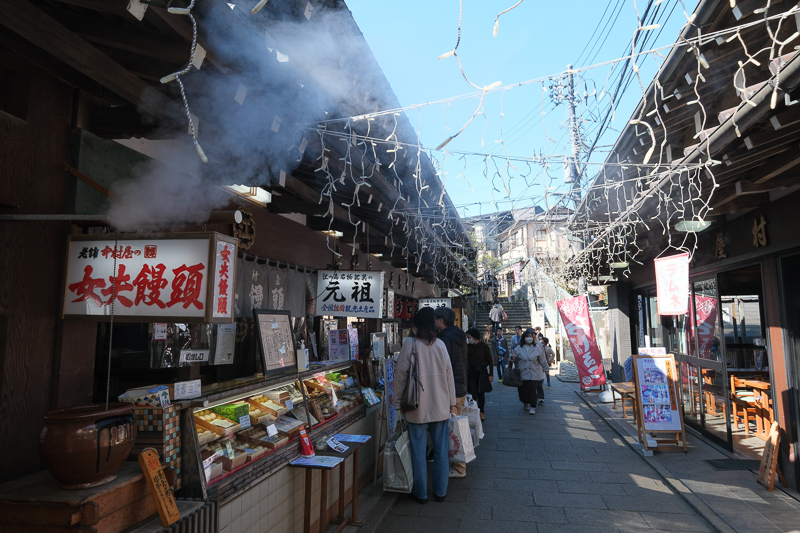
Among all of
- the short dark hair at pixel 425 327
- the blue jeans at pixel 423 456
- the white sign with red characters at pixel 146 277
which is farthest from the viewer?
the short dark hair at pixel 425 327

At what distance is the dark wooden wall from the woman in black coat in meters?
8.60

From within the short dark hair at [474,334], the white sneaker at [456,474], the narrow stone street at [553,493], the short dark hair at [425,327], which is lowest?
the narrow stone street at [553,493]

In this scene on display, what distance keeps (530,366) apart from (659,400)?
13.1 feet

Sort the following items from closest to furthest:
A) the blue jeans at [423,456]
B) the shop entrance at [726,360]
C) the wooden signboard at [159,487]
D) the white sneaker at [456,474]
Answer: the wooden signboard at [159,487] < the blue jeans at [423,456] < the white sneaker at [456,474] < the shop entrance at [726,360]

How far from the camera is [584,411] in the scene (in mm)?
12789

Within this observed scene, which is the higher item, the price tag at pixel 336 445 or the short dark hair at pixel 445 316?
the short dark hair at pixel 445 316

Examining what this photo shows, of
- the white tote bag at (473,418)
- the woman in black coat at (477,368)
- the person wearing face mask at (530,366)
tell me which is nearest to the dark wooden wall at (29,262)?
the white tote bag at (473,418)

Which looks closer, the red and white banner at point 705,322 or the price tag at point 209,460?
the price tag at point 209,460

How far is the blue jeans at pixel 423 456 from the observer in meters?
6.24

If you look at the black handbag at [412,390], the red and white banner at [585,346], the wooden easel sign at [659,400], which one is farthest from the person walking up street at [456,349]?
the red and white banner at [585,346]

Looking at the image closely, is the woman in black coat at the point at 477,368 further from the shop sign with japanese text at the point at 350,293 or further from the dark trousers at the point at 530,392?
the shop sign with japanese text at the point at 350,293

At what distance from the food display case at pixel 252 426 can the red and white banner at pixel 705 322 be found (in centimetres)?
748

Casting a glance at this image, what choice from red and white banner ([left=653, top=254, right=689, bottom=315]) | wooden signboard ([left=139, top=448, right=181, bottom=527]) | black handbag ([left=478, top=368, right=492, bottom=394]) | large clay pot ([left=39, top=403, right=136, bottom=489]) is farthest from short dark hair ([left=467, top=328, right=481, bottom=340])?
large clay pot ([left=39, top=403, right=136, bottom=489])

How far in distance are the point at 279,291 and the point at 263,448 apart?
2.83 meters
